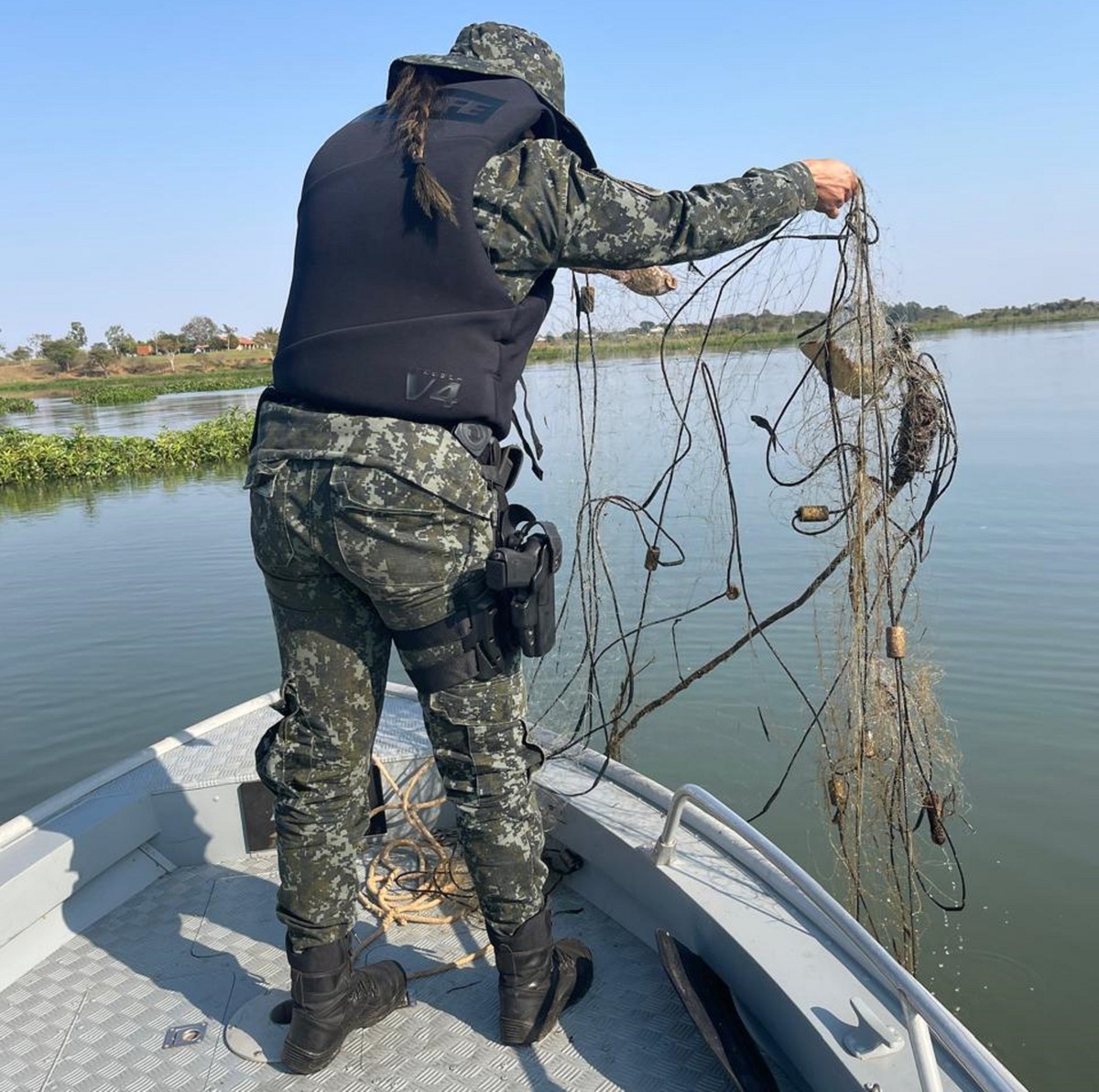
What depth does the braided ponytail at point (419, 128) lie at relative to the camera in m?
1.55

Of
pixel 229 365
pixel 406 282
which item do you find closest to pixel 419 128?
pixel 406 282

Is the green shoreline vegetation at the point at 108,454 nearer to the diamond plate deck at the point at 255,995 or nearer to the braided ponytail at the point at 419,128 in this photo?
the diamond plate deck at the point at 255,995

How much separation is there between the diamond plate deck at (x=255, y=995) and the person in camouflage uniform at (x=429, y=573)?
87 millimetres

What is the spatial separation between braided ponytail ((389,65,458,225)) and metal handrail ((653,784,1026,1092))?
129 cm

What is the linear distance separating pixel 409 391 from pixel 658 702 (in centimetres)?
150

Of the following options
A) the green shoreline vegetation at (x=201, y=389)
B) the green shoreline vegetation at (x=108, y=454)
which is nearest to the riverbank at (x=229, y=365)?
the green shoreline vegetation at (x=201, y=389)

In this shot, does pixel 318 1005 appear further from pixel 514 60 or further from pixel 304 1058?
pixel 514 60

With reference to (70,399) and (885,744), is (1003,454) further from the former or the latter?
(70,399)

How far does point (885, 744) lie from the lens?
2.49m

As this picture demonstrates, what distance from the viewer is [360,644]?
182cm

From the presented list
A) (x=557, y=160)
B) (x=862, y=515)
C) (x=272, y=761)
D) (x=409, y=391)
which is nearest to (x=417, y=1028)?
(x=272, y=761)

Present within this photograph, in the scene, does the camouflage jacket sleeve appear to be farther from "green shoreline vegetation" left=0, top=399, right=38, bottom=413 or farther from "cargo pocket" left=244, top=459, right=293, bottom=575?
"green shoreline vegetation" left=0, top=399, right=38, bottom=413

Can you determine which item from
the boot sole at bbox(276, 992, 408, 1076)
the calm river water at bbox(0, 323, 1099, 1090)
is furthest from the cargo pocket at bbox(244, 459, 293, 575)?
the calm river water at bbox(0, 323, 1099, 1090)

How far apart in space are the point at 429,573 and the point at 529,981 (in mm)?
900
